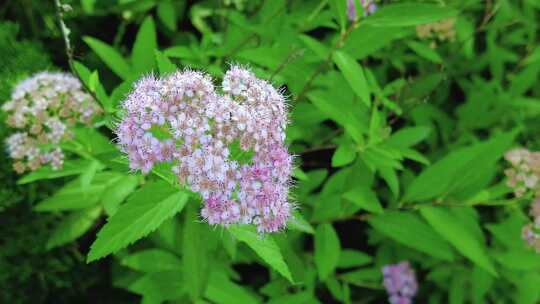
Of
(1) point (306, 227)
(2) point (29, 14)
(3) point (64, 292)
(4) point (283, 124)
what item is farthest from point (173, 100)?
(2) point (29, 14)

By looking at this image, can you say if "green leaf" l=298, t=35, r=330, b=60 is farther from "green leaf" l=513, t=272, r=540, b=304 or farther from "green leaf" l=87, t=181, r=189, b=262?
"green leaf" l=513, t=272, r=540, b=304

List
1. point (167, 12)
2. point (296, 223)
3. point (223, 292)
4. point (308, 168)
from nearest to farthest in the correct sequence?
point (296, 223) → point (223, 292) → point (167, 12) → point (308, 168)

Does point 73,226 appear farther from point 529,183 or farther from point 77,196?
point 529,183

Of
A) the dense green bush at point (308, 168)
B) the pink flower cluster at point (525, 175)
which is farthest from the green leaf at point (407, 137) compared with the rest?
the pink flower cluster at point (525, 175)

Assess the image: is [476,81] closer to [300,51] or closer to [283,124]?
[300,51]

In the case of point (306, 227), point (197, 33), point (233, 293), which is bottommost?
point (233, 293)

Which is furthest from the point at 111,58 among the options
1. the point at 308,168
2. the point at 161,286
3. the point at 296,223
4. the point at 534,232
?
the point at 534,232
